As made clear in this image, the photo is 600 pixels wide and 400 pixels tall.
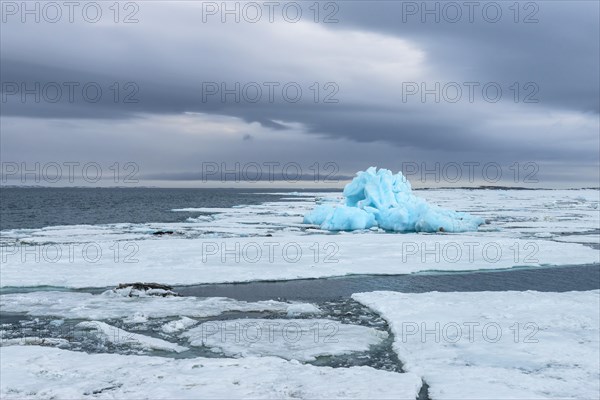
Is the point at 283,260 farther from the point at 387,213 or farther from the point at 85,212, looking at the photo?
the point at 85,212

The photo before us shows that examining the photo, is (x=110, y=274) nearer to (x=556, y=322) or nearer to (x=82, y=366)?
(x=82, y=366)

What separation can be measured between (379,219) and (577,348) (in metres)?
26.8

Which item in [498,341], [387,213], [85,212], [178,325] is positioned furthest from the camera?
[85,212]

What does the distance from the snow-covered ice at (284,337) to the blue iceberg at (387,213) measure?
2317 cm

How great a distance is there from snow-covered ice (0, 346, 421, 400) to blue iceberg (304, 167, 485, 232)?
86.5 feet

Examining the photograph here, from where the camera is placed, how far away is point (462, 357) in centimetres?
945

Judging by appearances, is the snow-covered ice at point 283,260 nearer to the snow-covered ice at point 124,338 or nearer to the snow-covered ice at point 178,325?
the snow-covered ice at point 178,325

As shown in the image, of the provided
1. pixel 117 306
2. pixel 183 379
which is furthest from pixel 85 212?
pixel 183 379

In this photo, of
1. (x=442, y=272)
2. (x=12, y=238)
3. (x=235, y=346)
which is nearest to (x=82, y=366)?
(x=235, y=346)

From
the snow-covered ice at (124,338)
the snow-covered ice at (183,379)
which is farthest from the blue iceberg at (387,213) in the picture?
the snow-covered ice at (183,379)

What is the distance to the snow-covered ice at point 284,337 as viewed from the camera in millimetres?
9797

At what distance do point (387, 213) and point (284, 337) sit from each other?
26.1 metres

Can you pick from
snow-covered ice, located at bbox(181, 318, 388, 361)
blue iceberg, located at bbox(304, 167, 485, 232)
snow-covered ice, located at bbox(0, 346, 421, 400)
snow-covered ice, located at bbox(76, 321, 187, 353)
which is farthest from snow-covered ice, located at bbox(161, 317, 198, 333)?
blue iceberg, located at bbox(304, 167, 485, 232)

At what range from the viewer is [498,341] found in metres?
10.4
